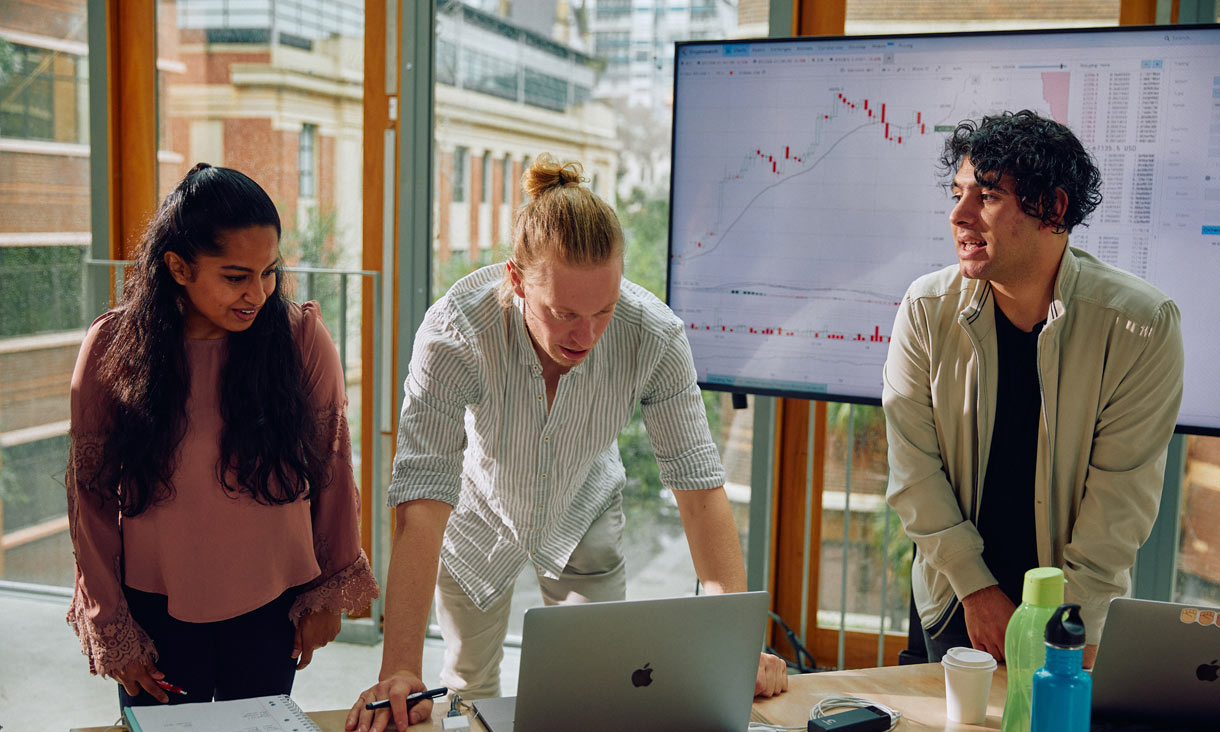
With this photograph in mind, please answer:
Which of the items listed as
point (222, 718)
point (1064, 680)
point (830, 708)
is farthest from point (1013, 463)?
point (222, 718)

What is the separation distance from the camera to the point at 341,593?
176cm

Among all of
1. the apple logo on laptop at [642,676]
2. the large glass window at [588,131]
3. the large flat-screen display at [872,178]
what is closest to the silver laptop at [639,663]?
the apple logo on laptop at [642,676]

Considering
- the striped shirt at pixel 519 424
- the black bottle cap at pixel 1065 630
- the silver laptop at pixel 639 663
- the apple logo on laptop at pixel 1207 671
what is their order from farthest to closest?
the striped shirt at pixel 519 424 → the apple logo on laptop at pixel 1207 671 → the silver laptop at pixel 639 663 → the black bottle cap at pixel 1065 630

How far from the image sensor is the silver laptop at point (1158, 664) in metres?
1.26

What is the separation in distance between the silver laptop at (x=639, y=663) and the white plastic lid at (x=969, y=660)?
0.30 m

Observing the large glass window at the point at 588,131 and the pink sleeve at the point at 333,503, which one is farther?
the large glass window at the point at 588,131

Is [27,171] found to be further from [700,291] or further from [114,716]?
[700,291]

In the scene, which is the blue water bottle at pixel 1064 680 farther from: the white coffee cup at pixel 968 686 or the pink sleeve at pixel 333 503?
the pink sleeve at pixel 333 503

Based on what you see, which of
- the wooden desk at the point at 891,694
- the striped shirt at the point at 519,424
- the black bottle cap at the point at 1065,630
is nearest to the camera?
the black bottle cap at the point at 1065,630

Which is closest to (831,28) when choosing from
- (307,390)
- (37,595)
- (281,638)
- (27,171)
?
(307,390)

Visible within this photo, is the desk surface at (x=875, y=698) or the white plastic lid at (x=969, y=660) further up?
the white plastic lid at (x=969, y=660)

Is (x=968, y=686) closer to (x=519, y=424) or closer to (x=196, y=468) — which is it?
(x=519, y=424)

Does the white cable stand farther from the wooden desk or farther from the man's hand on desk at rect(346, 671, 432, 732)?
the man's hand on desk at rect(346, 671, 432, 732)

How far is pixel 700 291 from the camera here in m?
2.56
